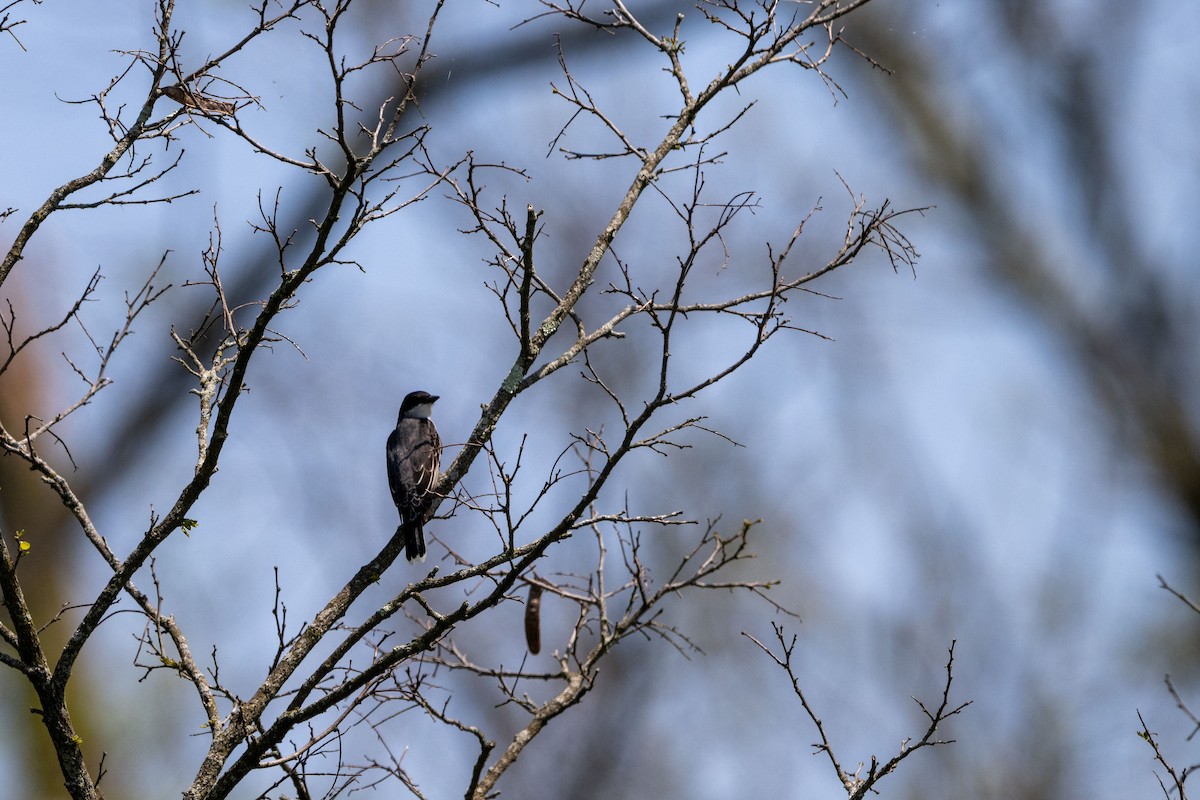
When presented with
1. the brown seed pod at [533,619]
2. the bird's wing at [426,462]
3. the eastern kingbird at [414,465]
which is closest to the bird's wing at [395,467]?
the eastern kingbird at [414,465]

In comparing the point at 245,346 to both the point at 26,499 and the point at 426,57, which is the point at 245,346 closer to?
the point at 426,57

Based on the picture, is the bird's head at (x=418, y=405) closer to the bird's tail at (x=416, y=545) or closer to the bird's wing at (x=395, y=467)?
the bird's wing at (x=395, y=467)

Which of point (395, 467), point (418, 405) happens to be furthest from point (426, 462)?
point (418, 405)

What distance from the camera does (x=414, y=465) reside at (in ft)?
22.4

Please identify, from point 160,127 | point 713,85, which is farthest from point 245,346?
point 713,85

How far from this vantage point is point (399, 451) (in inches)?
284

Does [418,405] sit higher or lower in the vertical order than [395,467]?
higher

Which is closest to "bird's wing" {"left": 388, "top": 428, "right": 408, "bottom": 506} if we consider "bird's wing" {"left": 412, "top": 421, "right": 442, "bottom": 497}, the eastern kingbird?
the eastern kingbird

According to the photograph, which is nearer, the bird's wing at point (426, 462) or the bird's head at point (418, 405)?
the bird's wing at point (426, 462)

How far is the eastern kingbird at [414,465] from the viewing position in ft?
19.2

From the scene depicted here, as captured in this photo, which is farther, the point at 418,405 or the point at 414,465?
the point at 418,405

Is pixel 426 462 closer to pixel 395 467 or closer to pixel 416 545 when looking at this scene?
pixel 395 467

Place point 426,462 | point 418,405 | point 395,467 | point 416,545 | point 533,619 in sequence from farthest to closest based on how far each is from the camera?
point 418,405
point 395,467
point 426,462
point 416,545
point 533,619

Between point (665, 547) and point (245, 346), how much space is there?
997cm
